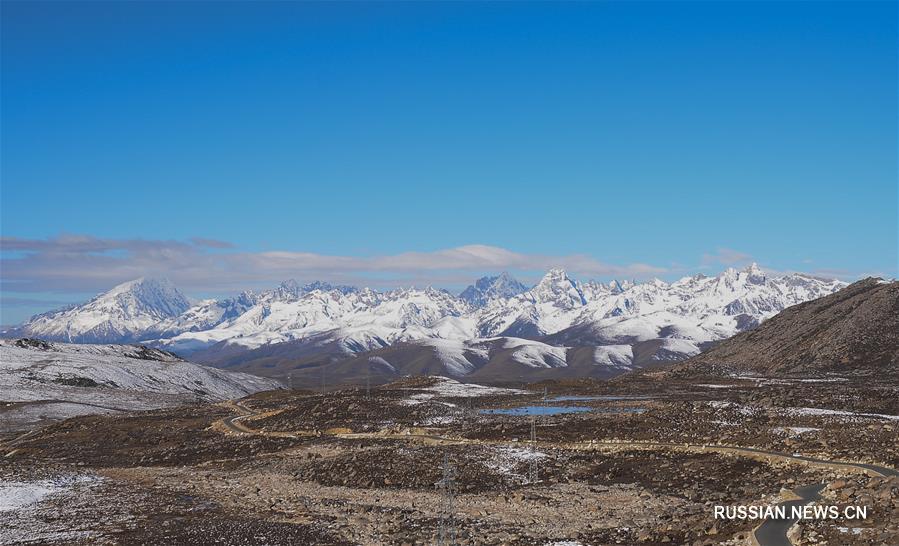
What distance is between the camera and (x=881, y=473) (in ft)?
164

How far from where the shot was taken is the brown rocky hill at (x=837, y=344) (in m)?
155

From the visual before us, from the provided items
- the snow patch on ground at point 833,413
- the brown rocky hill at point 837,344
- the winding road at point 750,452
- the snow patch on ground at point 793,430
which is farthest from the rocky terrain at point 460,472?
the brown rocky hill at point 837,344

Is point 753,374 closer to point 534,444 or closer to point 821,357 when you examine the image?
point 821,357

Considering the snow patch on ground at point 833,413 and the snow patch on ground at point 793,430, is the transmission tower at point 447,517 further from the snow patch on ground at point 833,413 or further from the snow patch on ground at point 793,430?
the snow patch on ground at point 833,413

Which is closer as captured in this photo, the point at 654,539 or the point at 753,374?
the point at 654,539

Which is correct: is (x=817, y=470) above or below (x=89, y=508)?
above

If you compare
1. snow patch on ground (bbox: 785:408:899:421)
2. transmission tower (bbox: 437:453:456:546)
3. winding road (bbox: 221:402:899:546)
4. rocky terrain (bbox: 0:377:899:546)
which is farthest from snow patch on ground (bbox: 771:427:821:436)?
transmission tower (bbox: 437:453:456:546)

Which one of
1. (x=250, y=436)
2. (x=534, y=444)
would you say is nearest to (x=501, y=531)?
(x=534, y=444)

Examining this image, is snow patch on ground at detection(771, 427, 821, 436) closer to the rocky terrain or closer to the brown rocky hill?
the rocky terrain

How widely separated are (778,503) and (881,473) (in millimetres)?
10373

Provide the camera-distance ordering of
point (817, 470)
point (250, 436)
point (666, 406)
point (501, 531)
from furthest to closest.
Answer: point (666, 406) → point (250, 436) → point (817, 470) → point (501, 531)

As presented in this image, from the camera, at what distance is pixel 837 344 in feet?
543

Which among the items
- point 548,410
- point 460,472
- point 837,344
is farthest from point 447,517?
point 837,344

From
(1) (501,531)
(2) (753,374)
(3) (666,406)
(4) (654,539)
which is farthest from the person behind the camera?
(2) (753,374)
